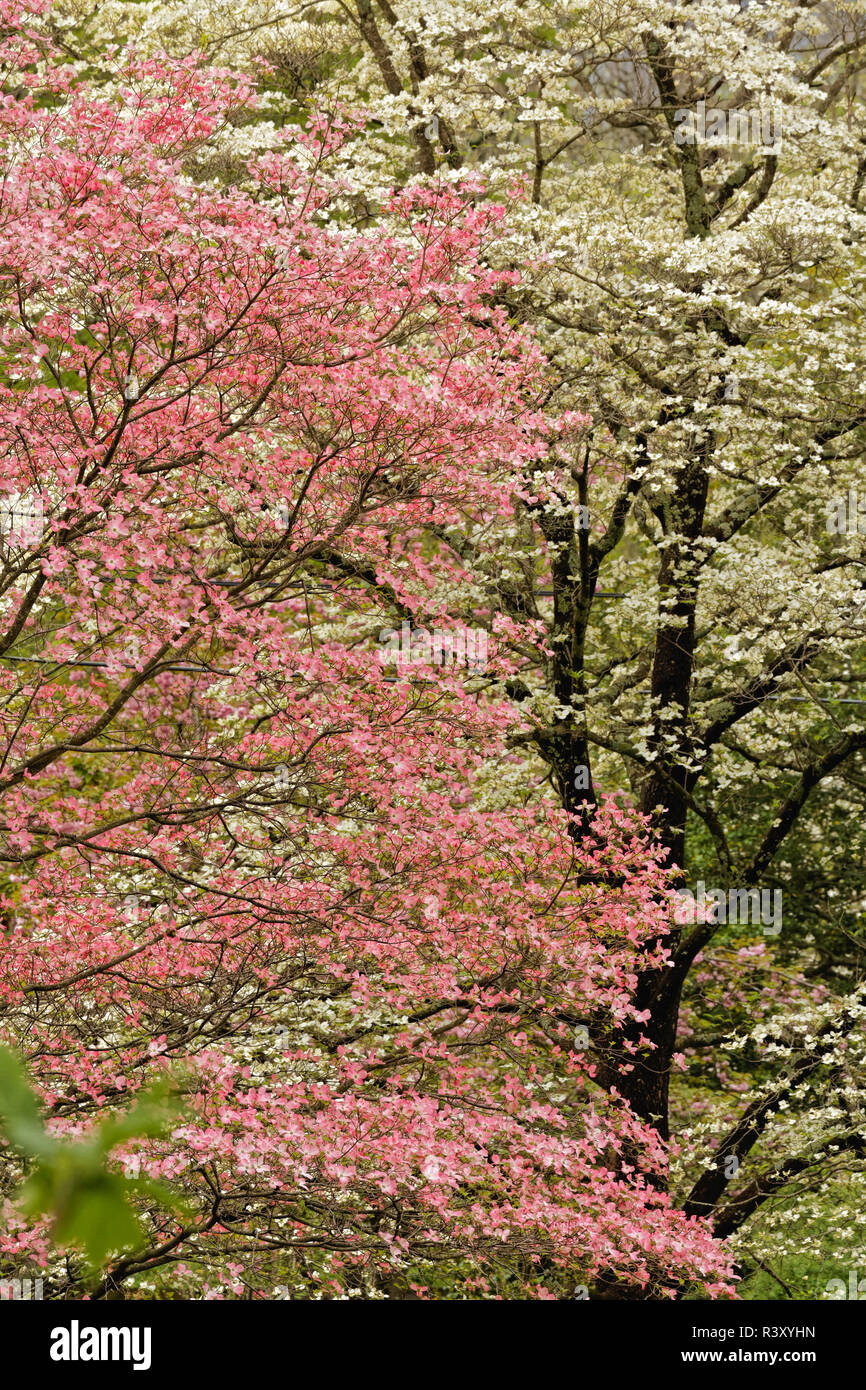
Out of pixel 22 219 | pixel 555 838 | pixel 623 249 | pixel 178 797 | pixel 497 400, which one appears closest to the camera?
pixel 22 219

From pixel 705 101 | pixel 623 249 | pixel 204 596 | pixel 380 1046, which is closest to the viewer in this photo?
pixel 204 596

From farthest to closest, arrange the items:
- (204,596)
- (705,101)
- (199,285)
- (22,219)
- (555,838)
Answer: (705,101) < (555,838) < (204,596) < (199,285) < (22,219)

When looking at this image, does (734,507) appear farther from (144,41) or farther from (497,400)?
(144,41)

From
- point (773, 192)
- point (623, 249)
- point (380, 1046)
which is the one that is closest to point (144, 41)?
point (623, 249)

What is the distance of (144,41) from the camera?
41.1ft

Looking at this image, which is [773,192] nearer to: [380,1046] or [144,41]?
[144,41]

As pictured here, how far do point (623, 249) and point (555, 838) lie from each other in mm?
4944

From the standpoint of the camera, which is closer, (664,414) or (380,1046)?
(380,1046)

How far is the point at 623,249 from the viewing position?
35.6ft

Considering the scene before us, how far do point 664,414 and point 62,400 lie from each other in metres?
6.20

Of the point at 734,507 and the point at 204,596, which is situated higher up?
the point at 734,507

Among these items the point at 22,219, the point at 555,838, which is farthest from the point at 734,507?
the point at 22,219

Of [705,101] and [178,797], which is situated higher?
[705,101]
